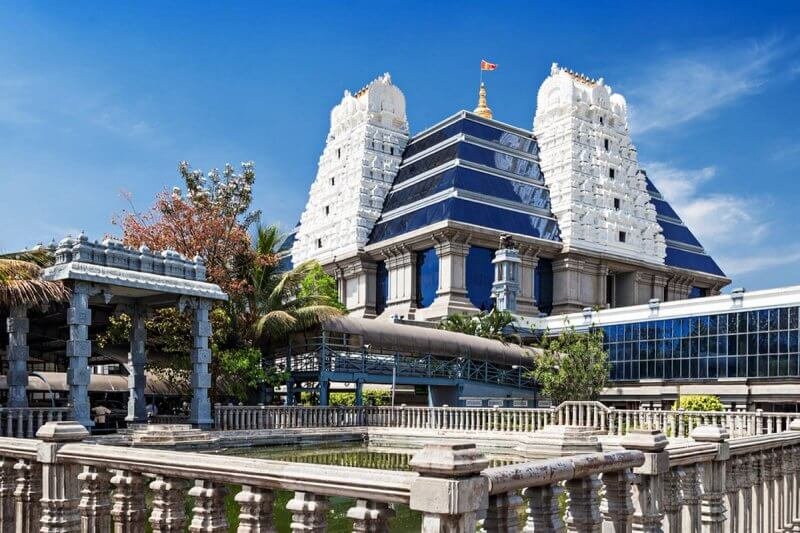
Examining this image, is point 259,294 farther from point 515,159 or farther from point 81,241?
point 515,159

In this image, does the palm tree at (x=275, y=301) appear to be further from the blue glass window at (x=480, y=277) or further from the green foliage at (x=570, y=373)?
the blue glass window at (x=480, y=277)

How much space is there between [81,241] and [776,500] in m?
14.9

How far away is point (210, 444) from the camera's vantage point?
62.2ft

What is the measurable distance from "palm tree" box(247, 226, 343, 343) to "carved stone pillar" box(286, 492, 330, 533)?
69.0 ft

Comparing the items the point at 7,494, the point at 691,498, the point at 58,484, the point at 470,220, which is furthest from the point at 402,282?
the point at 58,484

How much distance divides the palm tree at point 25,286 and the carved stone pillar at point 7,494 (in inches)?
451

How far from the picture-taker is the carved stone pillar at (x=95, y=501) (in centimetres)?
497

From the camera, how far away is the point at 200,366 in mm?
19641


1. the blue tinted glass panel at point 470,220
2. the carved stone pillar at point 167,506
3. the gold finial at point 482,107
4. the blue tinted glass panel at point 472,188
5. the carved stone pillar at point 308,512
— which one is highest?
the gold finial at point 482,107

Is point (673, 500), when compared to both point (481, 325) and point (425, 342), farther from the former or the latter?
point (481, 325)

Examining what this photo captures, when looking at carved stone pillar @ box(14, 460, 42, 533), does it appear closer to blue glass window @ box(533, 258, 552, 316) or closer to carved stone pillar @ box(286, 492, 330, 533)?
carved stone pillar @ box(286, 492, 330, 533)

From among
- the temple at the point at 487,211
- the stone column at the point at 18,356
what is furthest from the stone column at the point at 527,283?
the stone column at the point at 18,356

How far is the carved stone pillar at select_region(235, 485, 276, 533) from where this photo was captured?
388 centimetres

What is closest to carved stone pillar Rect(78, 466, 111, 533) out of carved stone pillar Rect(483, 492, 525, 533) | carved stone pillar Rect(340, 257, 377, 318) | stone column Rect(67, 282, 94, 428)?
carved stone pillar Rect(483, 492, 525, 533)
